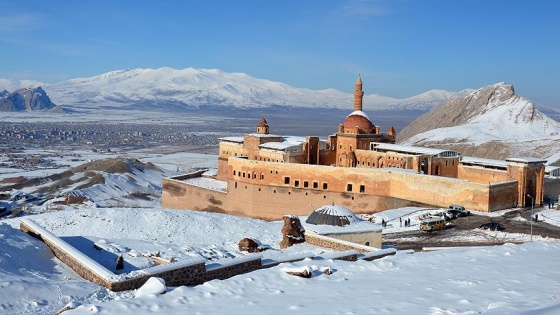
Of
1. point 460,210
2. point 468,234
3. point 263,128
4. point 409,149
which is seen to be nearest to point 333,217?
point 468,234

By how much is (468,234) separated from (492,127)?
199 feet

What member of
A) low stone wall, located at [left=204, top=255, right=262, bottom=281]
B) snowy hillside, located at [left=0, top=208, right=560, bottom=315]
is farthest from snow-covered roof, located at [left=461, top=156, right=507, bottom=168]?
low stone wall, located at [left=204, top=255, right=262, bottom=281]

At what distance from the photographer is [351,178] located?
36.0m

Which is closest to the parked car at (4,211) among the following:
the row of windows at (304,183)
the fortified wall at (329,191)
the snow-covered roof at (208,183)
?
the snow-covered roof at (208,183)

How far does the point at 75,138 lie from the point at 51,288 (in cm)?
16033

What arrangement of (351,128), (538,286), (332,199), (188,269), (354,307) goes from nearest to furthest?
(354,307)
(538,286)
(188,269)
(332,199)
(351,128)

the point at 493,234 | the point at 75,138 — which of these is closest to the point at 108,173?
the point at 493,234

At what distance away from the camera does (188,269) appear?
10641 mm

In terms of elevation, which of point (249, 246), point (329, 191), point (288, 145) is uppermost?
point (288, 145)

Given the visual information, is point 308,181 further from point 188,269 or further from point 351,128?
point 188,269

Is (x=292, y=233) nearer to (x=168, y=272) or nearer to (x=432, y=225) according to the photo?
(x=168, y=272)

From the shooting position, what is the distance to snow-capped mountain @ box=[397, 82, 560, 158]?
224ft

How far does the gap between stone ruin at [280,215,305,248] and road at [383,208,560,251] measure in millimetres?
7069

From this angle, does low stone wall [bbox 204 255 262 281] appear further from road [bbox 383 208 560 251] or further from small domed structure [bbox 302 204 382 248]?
road [bbox 383 208 560 251]
